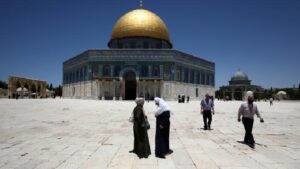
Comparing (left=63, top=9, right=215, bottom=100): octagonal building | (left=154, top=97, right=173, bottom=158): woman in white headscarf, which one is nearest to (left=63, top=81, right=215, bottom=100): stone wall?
(left=63, top=9, right=215, bottom=100): octagonal building

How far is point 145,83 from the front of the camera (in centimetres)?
Result: 4394

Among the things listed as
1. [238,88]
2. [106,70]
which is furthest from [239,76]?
[106,70]

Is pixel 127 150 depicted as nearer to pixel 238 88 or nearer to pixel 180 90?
pixel 180 90

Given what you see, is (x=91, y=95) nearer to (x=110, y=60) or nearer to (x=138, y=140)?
(x=110, y=60)

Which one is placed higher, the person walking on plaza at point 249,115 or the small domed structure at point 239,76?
the small domed structure at point 239,76

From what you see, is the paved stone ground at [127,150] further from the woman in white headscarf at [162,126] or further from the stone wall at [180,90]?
the stone wall at [180,90]

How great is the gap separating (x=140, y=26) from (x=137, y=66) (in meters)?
7.96

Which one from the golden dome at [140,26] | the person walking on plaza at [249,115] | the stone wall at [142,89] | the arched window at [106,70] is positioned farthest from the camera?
the golden dome at [140,26]

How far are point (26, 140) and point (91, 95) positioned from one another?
38.5 metres

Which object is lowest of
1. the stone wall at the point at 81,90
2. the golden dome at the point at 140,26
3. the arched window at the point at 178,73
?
the stone wall at the point at 81,90

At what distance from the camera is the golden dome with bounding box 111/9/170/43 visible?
48.2m

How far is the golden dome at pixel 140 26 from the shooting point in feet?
158

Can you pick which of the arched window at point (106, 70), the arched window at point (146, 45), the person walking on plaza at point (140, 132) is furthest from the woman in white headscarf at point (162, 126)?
the arched window at point (146, 45)

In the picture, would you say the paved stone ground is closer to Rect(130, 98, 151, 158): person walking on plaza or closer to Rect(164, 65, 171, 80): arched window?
Rect(130, 98, 151, 158): person walking on plaza
